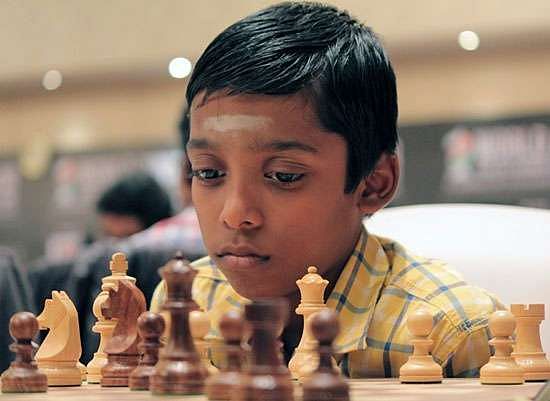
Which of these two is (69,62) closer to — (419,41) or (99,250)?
(419,41)

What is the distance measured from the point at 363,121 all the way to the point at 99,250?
1929 millimetres

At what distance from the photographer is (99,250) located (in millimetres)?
3484

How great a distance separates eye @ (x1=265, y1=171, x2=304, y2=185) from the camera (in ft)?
4.89

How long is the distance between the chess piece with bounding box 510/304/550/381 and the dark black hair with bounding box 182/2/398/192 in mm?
374

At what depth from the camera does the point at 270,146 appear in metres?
1.49

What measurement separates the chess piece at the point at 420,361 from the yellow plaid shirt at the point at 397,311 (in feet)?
0.70

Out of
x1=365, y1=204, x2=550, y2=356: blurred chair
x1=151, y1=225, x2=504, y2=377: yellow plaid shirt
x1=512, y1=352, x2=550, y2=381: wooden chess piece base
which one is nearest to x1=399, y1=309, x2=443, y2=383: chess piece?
x1=512, y1=352, x2=550, y2=381: wooden chess piece base

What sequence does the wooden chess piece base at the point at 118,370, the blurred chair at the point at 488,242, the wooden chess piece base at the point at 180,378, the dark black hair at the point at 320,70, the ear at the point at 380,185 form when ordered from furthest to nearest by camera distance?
1. the blurred chair at the point at 488,242
2. the ear at the point at 380,185
3. the dark black hair at the point at 320,70
4. the wooden chess piece base at the point at 118,370
5. the wooden chess piece base at the point at 180,378

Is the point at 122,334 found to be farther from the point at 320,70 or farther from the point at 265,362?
the point at 320,70

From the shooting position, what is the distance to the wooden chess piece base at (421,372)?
1286mm

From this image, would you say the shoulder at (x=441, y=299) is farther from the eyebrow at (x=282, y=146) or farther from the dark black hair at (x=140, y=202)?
the dark black hair at (x=140, y=202)

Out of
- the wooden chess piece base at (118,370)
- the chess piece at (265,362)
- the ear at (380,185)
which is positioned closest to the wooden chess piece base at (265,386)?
the chess piece at (265,362)

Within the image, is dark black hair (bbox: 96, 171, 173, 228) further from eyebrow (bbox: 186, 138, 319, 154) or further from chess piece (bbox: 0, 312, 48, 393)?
chess piece (bbox: 0, 312, 48, 393)

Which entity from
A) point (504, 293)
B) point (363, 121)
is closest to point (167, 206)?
point (504, 293)
